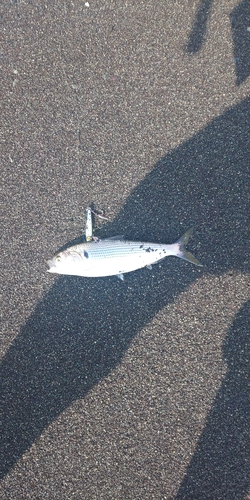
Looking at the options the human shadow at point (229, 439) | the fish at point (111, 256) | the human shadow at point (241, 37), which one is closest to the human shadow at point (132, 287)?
the fish at point (111, 256)

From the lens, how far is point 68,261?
2.44 metres

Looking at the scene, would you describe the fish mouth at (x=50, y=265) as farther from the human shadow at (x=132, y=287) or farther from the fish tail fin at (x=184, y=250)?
the fish tail fin at (x=184, y=250)

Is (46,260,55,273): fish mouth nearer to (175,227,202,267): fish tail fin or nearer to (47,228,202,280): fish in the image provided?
(47,228,202,280): fish

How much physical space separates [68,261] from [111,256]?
0.38 meters

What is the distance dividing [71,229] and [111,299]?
0.74 meters

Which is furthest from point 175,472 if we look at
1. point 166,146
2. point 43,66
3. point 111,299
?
point 43,66

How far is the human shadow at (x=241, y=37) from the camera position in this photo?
2.59 m

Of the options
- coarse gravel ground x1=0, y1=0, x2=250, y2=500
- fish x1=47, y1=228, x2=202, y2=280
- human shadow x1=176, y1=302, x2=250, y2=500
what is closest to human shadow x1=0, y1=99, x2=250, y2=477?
coarse gravel ground x1=0, y1=0, x2=250, y2=500

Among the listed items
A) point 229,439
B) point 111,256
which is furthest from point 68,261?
point 229,439

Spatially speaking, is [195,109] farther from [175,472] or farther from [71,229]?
[175,472]

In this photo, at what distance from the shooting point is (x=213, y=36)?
260cm

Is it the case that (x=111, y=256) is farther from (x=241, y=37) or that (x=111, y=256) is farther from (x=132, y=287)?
(x=241, y=37)

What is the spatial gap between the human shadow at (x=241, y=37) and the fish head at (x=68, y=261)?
7.09ft

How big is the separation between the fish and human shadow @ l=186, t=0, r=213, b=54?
5.81ft
